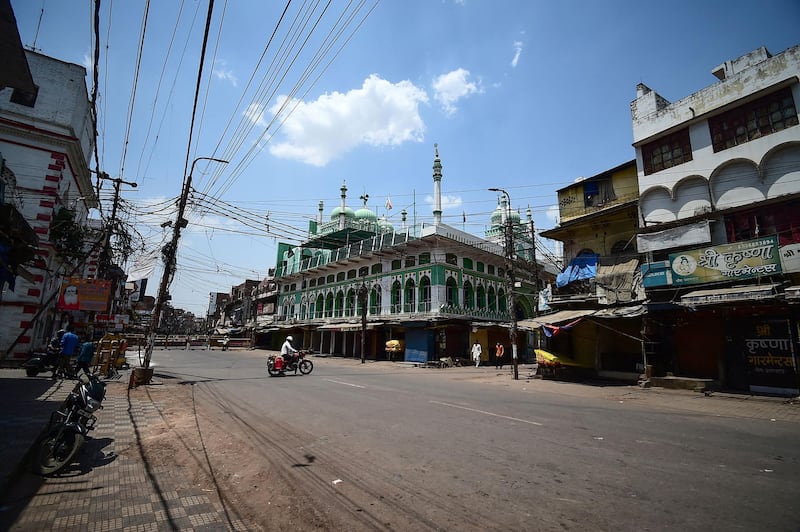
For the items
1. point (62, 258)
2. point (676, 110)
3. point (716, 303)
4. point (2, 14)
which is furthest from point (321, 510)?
point (62, 258)

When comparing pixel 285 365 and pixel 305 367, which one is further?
pixel 305 367

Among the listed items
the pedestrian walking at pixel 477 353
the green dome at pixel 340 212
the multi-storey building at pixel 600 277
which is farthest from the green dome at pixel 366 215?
the multi-storey building at pixel 600 277

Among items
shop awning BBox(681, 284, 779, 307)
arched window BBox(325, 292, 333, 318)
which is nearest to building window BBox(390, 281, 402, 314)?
arched window BBox(325, 292, 333, 318)

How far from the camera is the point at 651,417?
9.38 meters

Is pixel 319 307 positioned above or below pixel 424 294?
below

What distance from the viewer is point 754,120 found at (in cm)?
1453

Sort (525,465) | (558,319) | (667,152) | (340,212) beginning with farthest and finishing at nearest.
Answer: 1. (340,212)
2. (558,319)
3. (667,152)
4. (525,465)

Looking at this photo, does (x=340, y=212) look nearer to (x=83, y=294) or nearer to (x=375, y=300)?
(x=375, y=300)

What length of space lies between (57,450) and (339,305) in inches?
1410

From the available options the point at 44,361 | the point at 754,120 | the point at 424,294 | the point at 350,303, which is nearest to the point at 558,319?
the point at 754,120

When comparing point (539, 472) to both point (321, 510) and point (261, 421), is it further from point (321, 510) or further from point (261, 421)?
point (261, 421)

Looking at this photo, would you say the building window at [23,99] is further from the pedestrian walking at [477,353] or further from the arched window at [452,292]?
the pedestrian walking at [477,353]

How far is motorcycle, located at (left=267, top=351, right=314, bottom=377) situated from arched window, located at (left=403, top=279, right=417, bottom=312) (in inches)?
565

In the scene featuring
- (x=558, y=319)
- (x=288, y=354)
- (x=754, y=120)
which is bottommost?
(x=288, y=354)
